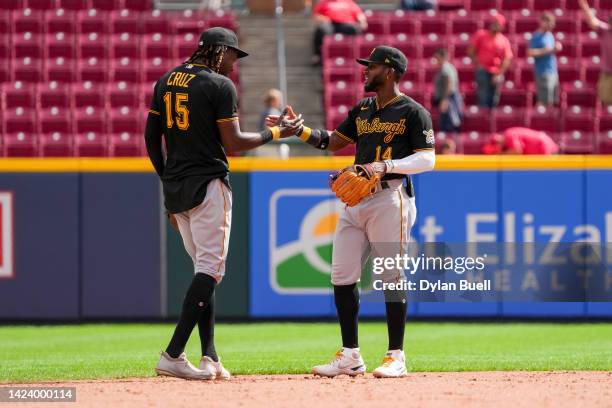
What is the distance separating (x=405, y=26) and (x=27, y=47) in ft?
15.7

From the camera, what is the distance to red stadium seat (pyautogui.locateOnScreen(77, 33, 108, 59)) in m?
15.1

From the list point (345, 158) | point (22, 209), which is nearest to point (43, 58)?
point (22, 209)

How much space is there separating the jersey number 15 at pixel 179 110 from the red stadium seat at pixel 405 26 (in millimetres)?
9623

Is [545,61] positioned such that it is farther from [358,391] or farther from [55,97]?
[358,391]

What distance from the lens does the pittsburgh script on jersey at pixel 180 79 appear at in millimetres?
6363

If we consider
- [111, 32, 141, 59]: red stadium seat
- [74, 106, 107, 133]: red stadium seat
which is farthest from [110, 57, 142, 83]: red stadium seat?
[74, 106, 107, 133]: red stadium seat

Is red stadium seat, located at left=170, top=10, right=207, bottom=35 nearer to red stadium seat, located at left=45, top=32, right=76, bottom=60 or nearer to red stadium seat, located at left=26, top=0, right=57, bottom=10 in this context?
red stadium seat, located at left=45, top=32, right=76, bottom=60

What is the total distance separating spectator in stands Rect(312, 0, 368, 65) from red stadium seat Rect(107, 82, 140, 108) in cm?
246

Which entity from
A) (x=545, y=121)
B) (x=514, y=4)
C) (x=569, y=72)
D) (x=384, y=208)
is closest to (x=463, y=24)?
(x=514, y=4)

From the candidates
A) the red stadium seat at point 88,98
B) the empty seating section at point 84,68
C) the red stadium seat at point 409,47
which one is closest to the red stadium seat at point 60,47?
the empty seating section at point 84,68

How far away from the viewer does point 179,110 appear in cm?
637

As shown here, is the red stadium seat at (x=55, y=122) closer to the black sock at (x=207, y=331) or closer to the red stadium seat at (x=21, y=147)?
the red stadium seat at (x=21, y=147)

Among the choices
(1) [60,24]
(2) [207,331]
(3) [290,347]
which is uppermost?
(1) [60,24]

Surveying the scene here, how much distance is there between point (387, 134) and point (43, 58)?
9447mm
